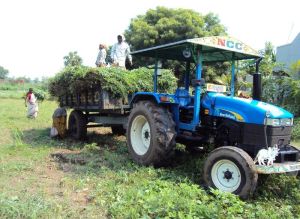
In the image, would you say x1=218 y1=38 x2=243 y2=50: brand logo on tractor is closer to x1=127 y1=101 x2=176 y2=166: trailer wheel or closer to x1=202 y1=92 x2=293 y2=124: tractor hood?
x1=202 y1=92 x2=293 y2=124: tractor hood

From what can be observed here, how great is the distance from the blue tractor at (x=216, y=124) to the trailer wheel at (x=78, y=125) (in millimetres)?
2835

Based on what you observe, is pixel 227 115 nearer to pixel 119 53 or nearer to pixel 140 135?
pixel 140 135

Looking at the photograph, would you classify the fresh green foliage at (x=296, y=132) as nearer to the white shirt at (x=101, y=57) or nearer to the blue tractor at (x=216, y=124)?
the blue tractor at (x=216, y=124)

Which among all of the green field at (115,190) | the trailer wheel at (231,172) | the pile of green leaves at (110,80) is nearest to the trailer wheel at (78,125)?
the pile of green leaves at (110,80)

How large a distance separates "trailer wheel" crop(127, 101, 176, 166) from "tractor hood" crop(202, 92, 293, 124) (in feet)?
2.61

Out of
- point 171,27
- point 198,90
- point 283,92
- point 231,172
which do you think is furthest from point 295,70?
point 231,172

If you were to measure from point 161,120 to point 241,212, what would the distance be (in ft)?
8.30

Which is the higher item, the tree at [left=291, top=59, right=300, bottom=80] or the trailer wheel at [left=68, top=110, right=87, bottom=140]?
the tree at [left=291, top=59, right=300, bottom=80]

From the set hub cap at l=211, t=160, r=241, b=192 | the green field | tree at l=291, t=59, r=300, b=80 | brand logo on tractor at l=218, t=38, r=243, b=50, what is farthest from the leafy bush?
hub cap at l=211, t=160, r=241, b=192

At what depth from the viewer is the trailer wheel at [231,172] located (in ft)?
17.3

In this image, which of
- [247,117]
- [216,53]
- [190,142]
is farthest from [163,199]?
[216,53]

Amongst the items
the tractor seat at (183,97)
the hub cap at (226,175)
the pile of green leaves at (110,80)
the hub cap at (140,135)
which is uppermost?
the pile of green leaves at (110,80)

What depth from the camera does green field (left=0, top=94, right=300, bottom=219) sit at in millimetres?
4629

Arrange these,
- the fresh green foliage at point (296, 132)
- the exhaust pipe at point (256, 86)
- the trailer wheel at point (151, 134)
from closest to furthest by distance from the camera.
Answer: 1. the exhaust pipe at point (256, 86)
2. the trailer wheel at point (151, 134)
3. the fresh green foliage at point (296, 132)
